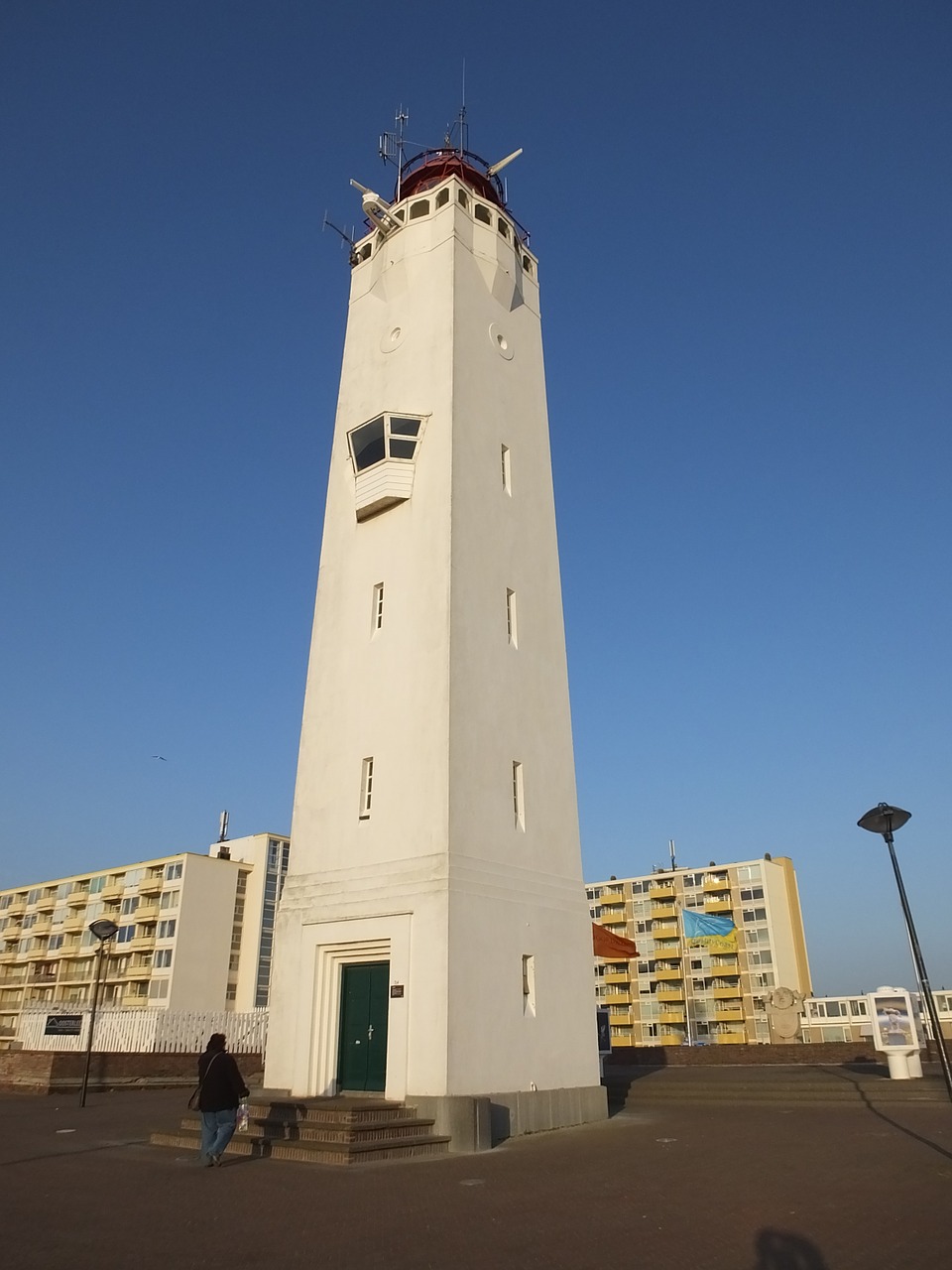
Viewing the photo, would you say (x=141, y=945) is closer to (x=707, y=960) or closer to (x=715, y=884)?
(x=707, y=960)

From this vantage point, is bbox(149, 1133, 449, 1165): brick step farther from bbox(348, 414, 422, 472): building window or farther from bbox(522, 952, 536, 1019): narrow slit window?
bbox(348, 414, 422, 472): building window

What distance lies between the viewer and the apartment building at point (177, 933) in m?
76.9

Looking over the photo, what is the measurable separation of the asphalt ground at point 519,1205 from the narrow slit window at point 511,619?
402 inches

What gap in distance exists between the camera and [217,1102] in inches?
500

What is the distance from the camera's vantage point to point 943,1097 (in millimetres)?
19219

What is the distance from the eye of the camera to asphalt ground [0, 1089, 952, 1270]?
7840 millimetres

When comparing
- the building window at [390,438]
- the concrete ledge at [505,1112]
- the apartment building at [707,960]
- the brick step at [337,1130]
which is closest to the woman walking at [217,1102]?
the brick step at [337,1130]

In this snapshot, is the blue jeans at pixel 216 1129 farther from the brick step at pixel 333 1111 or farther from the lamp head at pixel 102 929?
the lamp head at pixel 102 929

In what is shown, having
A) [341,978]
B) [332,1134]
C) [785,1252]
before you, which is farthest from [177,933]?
A: [785,1252]

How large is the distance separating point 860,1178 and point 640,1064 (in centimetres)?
2425

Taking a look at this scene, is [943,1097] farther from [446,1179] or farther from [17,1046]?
[17,1046]

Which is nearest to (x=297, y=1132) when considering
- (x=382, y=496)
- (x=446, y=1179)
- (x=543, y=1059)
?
(x=446, y=1179)

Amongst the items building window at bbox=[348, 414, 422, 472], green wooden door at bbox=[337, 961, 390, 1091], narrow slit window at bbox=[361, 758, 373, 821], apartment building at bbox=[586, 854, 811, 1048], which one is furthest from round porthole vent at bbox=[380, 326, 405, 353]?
apartment building at bbox=[586, 854, 811, 1048]

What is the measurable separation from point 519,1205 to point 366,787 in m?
10.1
